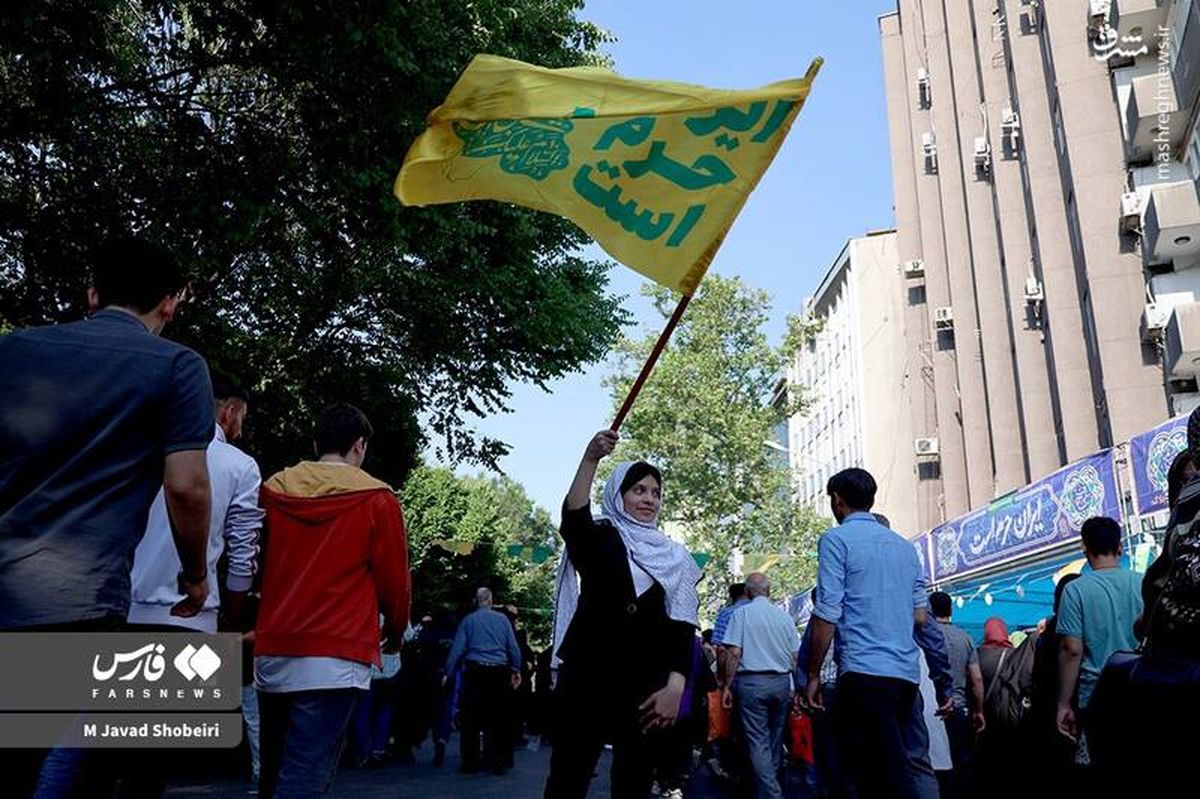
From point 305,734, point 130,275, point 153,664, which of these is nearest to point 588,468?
point 305,734

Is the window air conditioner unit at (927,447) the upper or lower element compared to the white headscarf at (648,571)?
upper

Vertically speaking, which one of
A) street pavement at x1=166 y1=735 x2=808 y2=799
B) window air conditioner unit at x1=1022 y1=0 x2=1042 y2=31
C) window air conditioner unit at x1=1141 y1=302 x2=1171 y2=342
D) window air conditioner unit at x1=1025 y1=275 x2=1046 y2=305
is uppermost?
window air conditioner unit at x1=1022 y1=0 x2=1042 y2=31

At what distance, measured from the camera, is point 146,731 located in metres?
3.03

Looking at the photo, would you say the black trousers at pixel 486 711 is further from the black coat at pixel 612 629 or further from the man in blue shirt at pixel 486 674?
the black coat at pixel 612 629

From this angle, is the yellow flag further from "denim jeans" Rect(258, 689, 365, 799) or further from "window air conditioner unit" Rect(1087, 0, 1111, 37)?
"window air conditioner unit" Rect(1087, 0, 1111, 37)

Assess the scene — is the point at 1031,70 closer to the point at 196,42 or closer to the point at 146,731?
the point at 196,42

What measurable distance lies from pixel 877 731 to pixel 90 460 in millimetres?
3913

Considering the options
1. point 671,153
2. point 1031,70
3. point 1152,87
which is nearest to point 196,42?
point 671,153

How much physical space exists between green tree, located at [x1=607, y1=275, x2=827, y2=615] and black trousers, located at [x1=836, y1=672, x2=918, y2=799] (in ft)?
129

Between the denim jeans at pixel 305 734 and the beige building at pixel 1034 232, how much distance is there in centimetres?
2099

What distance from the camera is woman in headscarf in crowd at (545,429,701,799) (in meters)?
4.32

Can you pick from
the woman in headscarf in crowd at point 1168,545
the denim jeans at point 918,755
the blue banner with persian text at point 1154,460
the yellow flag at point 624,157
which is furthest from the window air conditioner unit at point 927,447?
the woman in headscarf in crowd at point 1168,545

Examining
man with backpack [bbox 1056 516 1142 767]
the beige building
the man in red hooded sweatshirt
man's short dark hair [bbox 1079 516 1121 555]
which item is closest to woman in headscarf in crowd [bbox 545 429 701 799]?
the man in red hooded sweatshirt

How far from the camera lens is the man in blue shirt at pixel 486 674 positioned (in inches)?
479
